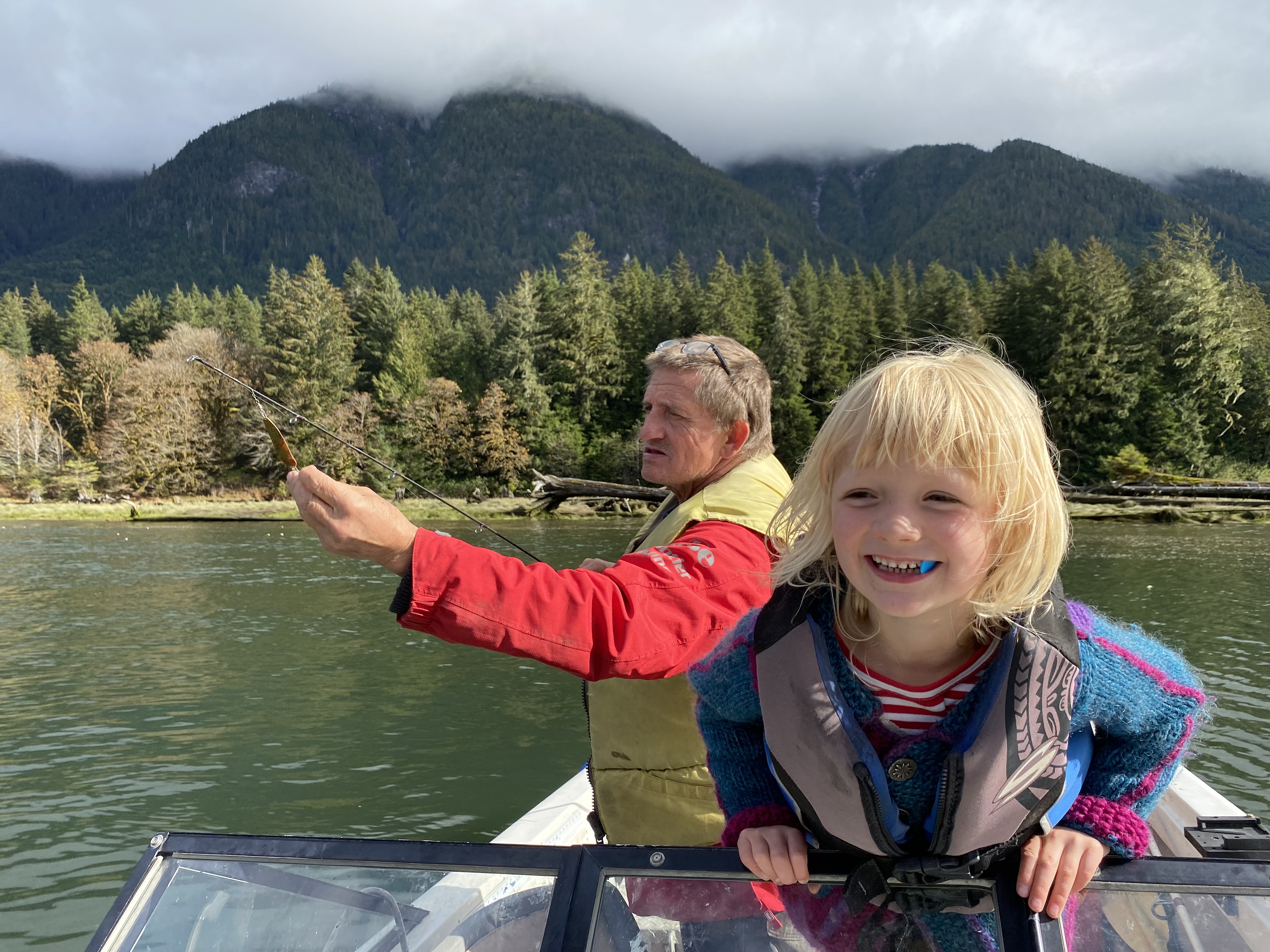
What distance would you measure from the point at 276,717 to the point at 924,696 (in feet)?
34.1

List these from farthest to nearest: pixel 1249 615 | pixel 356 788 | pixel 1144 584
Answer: pixel 1144 584 < pixel 1249 615 < pixel 356 788

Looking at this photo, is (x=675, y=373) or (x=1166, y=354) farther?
(x=1166, y=354)

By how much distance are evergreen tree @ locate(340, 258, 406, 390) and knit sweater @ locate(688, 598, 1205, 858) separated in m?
61.2

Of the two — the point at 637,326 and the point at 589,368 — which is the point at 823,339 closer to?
the point at 637,326

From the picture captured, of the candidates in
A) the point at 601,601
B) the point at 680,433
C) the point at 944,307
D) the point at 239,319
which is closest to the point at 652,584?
the point at 601,601

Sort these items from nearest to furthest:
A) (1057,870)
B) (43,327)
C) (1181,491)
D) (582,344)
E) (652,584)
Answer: (1057,870) < (652,584) < (1181,491) < (582,344) < (43,327)

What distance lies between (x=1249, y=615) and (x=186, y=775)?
16204 millimetres

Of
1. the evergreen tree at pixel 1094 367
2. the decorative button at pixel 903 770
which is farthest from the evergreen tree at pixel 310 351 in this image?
the decorative button at pixel 903 770

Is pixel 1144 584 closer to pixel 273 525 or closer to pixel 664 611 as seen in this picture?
pixel 664 611

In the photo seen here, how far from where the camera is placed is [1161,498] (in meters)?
34.9

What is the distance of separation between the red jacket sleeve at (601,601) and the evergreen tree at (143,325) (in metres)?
80.5

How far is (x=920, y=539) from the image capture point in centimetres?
154

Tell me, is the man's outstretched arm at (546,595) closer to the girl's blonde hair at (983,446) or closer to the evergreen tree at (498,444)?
the girl's blonde hair at (983,446)

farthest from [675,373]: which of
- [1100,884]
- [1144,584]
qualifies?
[1144,584]
